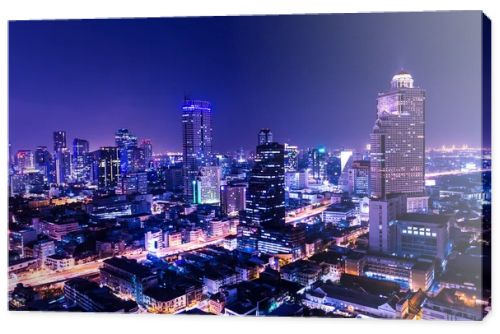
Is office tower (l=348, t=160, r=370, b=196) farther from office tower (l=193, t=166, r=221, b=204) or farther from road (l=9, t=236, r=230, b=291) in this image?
office tower (l=193, t=166, r=221, b=204)

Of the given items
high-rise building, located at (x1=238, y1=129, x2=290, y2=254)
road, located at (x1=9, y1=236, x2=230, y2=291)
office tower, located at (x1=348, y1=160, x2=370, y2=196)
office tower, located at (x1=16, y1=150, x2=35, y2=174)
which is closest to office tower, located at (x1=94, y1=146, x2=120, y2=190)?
office tower, located at (x1=16, y1=150, x2=35, y2=174)

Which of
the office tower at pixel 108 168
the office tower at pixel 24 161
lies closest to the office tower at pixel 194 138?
the office tower at pixel 108 168

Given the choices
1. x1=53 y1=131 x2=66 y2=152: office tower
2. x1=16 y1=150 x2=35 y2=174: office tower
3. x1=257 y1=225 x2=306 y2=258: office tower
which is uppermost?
x1=53 y1=131 x2=66 y2=152: office tower

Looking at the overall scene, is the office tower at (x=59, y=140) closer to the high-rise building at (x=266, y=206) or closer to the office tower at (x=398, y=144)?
the high-rise building at (x=266, y=206)

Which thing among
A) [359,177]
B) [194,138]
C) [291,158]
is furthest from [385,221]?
[194,138]

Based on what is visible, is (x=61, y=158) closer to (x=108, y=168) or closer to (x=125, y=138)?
(x=125, y=138)

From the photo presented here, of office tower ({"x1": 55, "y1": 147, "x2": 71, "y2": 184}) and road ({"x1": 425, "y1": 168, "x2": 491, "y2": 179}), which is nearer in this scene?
road ({"x1": 425, "y1": 168, "x2": 491, "y2": 179})
